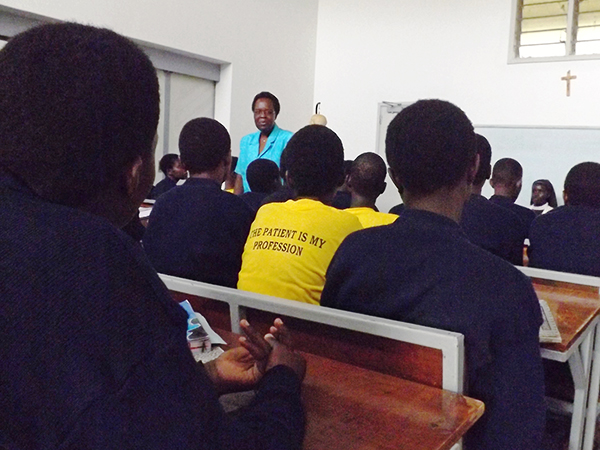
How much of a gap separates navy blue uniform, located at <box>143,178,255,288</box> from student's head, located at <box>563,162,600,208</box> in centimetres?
173

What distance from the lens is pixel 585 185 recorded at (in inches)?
109

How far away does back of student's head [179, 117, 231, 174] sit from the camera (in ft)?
8.23

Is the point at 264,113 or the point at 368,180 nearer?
Result: the point at 368,180

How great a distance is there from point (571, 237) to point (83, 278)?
251 cm

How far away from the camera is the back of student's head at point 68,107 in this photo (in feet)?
1.94

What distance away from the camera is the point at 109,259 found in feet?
1.84

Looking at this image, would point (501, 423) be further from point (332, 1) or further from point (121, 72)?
point (332, 1)

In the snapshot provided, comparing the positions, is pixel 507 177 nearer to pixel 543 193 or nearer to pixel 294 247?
pixel 543 193

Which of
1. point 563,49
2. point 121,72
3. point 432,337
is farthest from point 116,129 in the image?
point 563,49

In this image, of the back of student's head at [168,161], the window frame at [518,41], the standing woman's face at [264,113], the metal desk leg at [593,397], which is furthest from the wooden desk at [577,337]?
the window frame at [518,41]

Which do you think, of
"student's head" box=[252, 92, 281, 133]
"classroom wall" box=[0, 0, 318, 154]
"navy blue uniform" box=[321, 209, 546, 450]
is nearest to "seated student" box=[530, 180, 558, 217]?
"student's head" box=[252, 92, 281, 133]

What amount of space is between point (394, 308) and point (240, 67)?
5324 millimetres

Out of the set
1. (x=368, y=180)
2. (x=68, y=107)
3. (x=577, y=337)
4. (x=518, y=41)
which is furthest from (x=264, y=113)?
(x=68, y=107)

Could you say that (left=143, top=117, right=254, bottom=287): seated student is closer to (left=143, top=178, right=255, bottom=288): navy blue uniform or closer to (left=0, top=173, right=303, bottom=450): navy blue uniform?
(left=143, top=178, right=255, bottom=288): navy blue uniform
